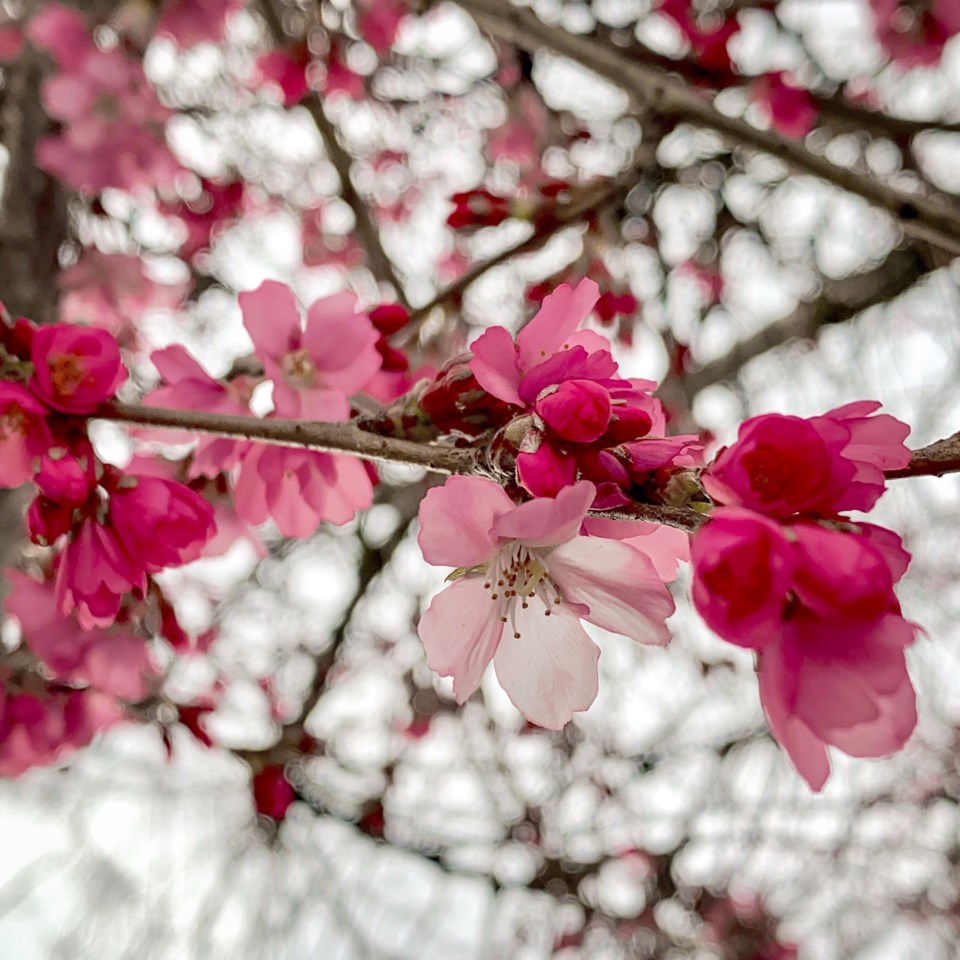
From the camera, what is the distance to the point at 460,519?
0.69 metres

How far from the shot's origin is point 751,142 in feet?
4.14

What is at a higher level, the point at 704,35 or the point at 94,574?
the point at 704,35

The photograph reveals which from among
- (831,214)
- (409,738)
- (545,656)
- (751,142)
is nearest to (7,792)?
(409,738)

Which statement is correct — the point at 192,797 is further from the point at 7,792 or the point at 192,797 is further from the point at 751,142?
the point at 751,142

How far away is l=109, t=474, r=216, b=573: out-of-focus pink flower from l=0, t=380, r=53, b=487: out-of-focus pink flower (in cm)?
9

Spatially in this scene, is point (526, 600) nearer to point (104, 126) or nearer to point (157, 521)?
point (157, 521)

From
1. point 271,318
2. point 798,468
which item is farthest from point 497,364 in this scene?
point 271,318

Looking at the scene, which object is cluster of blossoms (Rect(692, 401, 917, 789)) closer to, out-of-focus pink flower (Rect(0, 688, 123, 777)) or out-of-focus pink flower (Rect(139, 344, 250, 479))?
out-of-focus pink flower (Rect(139, 344, 250, 479))

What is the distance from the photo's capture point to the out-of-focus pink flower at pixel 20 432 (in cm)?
80

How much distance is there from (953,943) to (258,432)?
551 cm

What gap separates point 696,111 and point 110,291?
2.42m

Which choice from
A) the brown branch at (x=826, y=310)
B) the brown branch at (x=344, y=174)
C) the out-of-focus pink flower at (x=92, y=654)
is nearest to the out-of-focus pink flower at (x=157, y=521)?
the out-of-focus pink flower at (x=92, y=654)

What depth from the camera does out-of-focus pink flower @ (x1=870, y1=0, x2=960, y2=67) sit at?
9.11 ft

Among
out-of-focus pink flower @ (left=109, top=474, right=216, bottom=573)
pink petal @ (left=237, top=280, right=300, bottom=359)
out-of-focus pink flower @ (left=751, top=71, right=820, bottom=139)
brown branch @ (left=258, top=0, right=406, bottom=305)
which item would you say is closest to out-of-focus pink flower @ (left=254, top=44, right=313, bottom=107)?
brown branch @ (left=258, top=0, right=406, bottom=305)
